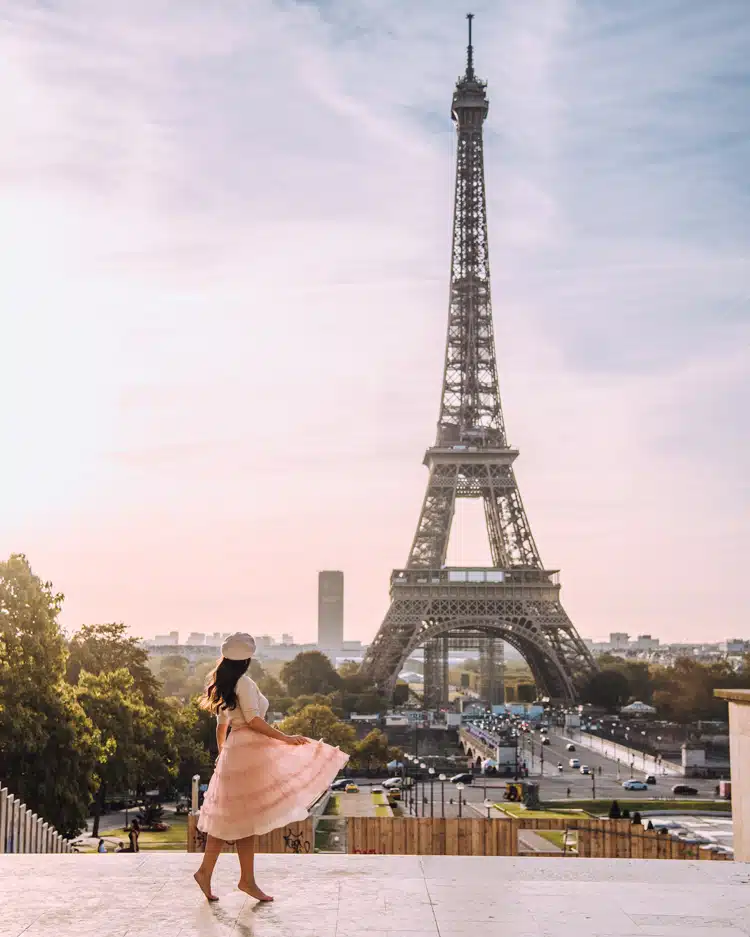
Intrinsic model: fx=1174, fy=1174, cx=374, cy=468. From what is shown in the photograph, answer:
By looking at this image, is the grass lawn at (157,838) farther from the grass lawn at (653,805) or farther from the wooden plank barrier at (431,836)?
the grass lawn at (653,805)

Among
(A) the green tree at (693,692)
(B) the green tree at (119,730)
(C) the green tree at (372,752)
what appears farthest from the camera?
(A) the green tree at (693,692)

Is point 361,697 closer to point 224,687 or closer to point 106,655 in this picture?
point 106,655

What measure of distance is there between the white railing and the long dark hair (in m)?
7.61

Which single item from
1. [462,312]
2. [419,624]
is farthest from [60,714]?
[462,312]

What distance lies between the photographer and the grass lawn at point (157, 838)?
34.0 metres

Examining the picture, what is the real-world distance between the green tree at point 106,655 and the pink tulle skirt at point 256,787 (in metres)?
39.5

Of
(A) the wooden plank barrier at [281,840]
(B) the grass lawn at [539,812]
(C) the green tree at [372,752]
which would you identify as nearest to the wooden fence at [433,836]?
(A) the wooden plank barrier at [281,840]

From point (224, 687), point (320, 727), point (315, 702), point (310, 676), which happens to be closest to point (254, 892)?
point (224, 687)

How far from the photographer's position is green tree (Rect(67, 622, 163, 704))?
47.4 metres

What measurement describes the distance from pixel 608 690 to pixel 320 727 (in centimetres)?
4298

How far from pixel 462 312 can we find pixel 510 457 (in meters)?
12.4

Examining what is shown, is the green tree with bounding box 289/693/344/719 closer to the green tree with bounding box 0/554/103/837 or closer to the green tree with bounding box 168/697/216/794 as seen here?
the green tree with bounding box 168/697/216/794

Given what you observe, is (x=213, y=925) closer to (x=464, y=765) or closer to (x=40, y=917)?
(x=40, y=917)

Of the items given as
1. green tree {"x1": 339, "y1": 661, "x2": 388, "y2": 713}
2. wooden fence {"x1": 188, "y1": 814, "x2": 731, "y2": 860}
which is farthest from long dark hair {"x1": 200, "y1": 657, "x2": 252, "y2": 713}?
green tree {"x1": 339, "y1": 661, "x2": 388, "y2": 713}
